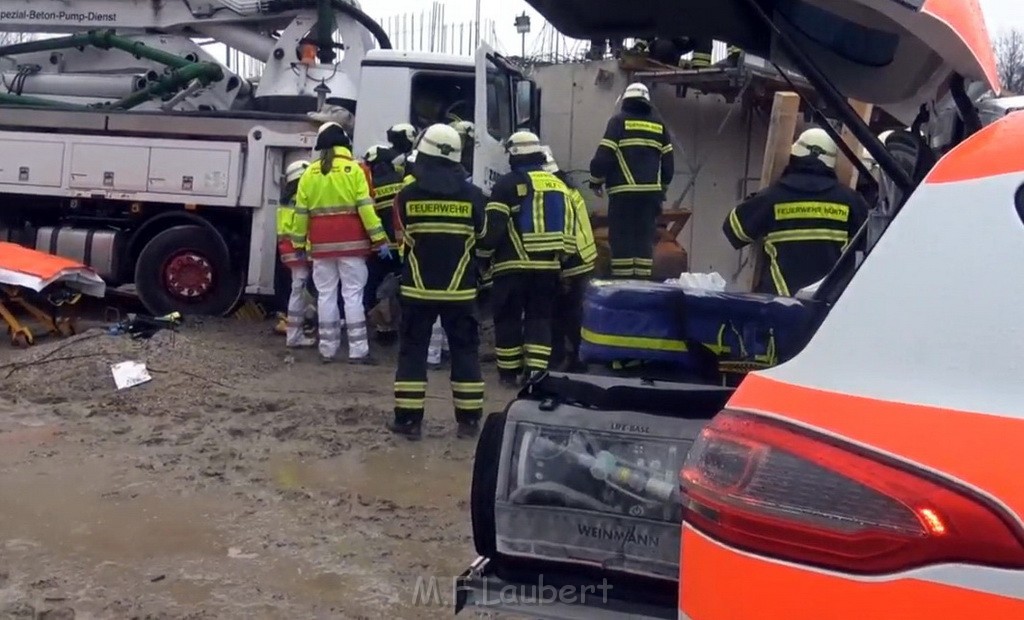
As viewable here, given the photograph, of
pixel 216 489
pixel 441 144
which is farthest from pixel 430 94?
pixel 216 489

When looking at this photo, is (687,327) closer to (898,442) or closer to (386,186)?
(898,442)

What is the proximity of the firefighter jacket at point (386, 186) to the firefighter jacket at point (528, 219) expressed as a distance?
196cm

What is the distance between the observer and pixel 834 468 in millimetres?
1719

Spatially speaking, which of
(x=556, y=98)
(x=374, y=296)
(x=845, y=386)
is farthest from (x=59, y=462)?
(x=556, y=98)

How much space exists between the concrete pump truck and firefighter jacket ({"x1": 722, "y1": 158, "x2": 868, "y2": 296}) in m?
3.83

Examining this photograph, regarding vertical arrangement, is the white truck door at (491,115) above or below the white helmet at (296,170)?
above

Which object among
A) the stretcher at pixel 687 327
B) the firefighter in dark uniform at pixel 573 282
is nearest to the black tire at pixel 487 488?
the stretcher at pixel 687 327

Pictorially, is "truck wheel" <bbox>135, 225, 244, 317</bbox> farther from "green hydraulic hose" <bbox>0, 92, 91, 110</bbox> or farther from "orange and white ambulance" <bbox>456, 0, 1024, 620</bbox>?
"orange and white ambulance" <bbox>456, 0, 1024, 620</bbox>

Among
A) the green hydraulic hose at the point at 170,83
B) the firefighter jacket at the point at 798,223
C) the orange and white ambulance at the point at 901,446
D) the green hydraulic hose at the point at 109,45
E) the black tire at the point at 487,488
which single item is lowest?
the black tire at the point at 487,488

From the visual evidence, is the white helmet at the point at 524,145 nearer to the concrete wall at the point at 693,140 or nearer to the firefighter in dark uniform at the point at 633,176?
the firefighter in dark uniform at the point at 633,176

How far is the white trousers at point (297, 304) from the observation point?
30.5 ft

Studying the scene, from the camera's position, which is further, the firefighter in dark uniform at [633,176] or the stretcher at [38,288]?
the firefighter in dark uniform at [633,176]

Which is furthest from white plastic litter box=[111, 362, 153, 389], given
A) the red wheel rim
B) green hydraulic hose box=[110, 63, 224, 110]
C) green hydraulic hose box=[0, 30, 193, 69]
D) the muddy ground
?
green hydraulic hose box=[0, 30, 193, 69]

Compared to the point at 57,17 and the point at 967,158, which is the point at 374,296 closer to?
the point at 57,17
